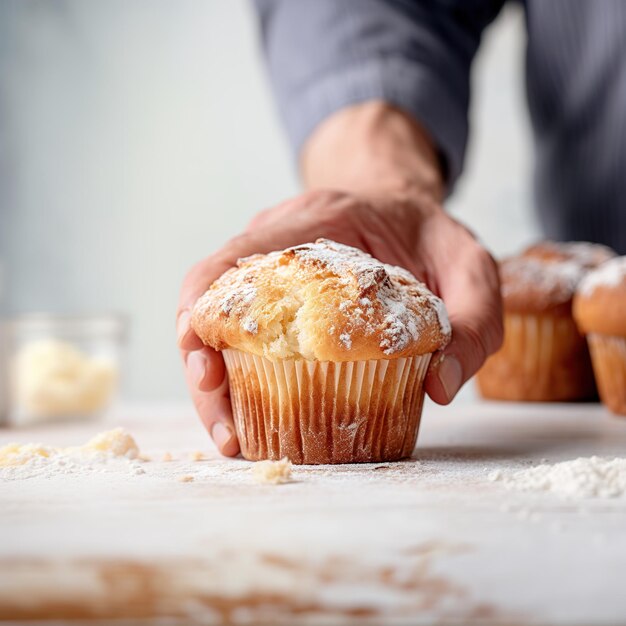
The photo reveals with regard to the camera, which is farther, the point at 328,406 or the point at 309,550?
the point at 328,406

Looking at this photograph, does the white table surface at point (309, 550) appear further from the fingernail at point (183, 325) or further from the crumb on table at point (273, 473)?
the fingernail at point (183, 325)

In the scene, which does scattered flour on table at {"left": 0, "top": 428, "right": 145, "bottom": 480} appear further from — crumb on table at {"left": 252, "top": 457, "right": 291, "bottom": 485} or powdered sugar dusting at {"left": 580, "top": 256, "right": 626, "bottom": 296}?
powdered sugar dusting at {"left": 580, "top": 256, "right": 626, "bottom": 296}

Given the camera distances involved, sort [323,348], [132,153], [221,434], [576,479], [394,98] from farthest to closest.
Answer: [132,153]
[394,98]
[221,434]
[323,348]
[576,479]

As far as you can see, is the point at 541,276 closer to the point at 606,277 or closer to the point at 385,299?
the point at 606,277

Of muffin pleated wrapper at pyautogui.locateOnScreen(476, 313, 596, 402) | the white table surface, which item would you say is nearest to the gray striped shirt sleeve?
muffin pleated wrapper at pyautogui.locateOnScreen(476, 313, 596, 402)

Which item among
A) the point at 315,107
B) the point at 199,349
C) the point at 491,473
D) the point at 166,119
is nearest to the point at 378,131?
the point at 315,107

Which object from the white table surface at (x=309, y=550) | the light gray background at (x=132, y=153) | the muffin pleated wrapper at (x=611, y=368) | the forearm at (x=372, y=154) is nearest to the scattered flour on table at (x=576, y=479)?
the white table surface at (x=309, y=550)

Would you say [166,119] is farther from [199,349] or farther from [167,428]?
[199,349]

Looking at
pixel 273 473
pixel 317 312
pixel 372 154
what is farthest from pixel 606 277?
pixel 273 473
